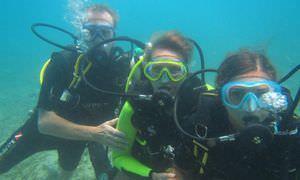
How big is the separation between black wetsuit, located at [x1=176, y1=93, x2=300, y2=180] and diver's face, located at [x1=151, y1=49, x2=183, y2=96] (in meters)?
0.47

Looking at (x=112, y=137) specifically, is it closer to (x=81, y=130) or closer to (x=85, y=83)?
(x=81, y=130)

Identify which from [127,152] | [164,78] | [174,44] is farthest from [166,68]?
[127,152]

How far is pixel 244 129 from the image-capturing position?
8.18 feet

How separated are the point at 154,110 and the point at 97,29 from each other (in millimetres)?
1806

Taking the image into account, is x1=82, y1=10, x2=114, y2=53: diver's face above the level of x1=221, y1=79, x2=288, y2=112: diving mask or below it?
above

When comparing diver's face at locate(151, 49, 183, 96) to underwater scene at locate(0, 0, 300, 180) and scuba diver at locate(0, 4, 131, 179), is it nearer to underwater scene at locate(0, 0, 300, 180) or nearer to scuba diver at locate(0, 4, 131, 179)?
underwater scene at locate(0, 0, 300, 180)

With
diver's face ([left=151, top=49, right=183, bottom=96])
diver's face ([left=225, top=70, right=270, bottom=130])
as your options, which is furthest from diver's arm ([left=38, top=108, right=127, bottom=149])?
diver's face ([left=225, top=70, right=270, bottom=130])

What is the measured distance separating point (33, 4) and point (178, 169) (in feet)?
464

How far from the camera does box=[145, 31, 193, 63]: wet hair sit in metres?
3.86

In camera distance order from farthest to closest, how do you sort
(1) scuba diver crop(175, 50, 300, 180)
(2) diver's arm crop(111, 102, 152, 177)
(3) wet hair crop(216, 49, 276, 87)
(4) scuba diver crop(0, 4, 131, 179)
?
1. (4) scuba diver crop(0, 4, 131, 179)
2. (2) diver's arm crop(111, 102, 152, 177)
3. (3) wet hair crop(216, 49, 276, 87)
4. (1) scuba diver crop(175, 50, 300, 180)

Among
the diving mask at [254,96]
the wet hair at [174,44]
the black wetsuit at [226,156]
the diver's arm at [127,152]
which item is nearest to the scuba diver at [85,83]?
the diver's arm at [127,152]

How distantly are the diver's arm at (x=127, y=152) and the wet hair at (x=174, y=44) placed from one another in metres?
0.76

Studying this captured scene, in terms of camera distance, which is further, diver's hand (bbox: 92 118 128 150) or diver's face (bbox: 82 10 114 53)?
diver's face (bbox: 82 10 114 53)

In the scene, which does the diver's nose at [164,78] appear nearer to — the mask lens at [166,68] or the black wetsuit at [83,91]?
the mask lens at [166,68]
